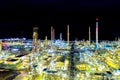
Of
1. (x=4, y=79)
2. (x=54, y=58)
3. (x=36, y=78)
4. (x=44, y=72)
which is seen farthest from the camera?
(x=54, y=58)

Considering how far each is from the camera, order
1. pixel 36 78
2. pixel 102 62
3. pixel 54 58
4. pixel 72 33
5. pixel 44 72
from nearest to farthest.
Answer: pixel 36 78 < pixel 44 72 < pixel 102 62 < pixel 54 58 < pixel 72 33

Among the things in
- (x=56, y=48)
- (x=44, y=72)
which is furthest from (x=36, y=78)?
(x=56, y=48)

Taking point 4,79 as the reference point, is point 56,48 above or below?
above

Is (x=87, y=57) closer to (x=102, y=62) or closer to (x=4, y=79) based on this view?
(x=102, y=62)

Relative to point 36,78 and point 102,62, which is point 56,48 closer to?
point 102,62

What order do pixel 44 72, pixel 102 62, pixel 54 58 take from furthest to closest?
pixel 54 58 → pixel 102 62 → pixel 44 72

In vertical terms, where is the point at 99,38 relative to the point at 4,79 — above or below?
above

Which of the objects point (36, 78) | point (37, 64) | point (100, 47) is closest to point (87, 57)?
point (100, 47)

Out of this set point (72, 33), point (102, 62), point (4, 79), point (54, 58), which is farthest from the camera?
point (72, 33)

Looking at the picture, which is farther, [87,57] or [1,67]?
[1,67]
